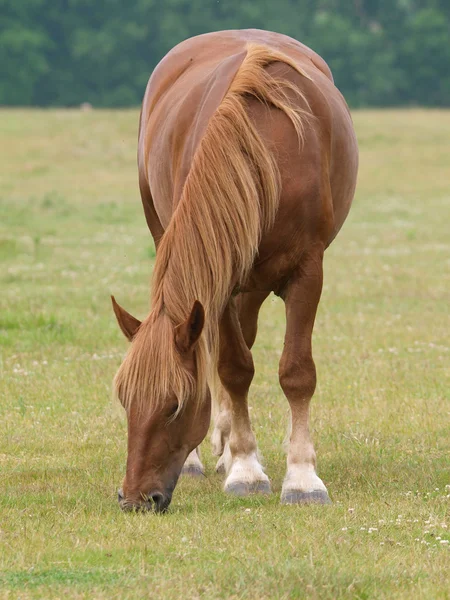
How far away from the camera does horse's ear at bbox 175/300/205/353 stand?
15.1ft

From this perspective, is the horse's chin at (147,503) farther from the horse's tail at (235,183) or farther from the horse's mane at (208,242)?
the horse's tail at (235,183)

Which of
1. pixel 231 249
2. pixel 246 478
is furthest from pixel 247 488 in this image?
pixel 231 249

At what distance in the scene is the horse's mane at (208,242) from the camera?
465cm

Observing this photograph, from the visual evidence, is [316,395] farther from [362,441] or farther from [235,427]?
[235,427]

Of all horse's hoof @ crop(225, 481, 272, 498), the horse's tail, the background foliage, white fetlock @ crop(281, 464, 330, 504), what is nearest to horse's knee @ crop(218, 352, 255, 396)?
horse's hoof @ crop(225, 481, 272, 498)

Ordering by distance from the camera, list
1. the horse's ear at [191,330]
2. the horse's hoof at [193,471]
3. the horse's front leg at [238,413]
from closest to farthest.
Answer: the horse's ear at [191,330] → the horse's front leg at [238,413] → the horse's hoof at [193,471]

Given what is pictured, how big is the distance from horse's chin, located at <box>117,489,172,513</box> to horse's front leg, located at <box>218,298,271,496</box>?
81cm

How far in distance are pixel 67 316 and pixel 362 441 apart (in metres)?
4.83

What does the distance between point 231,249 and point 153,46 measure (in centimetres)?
6446

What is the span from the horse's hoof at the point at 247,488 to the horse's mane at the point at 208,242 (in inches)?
34.1

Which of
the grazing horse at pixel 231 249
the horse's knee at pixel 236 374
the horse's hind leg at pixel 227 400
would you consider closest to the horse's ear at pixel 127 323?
the grazing horse at pixel 231 249

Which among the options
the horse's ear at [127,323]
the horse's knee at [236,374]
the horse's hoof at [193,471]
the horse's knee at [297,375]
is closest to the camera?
the horse's ear at [127,323]

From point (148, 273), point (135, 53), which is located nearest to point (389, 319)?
point (148, 273)

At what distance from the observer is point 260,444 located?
21.4 ft
